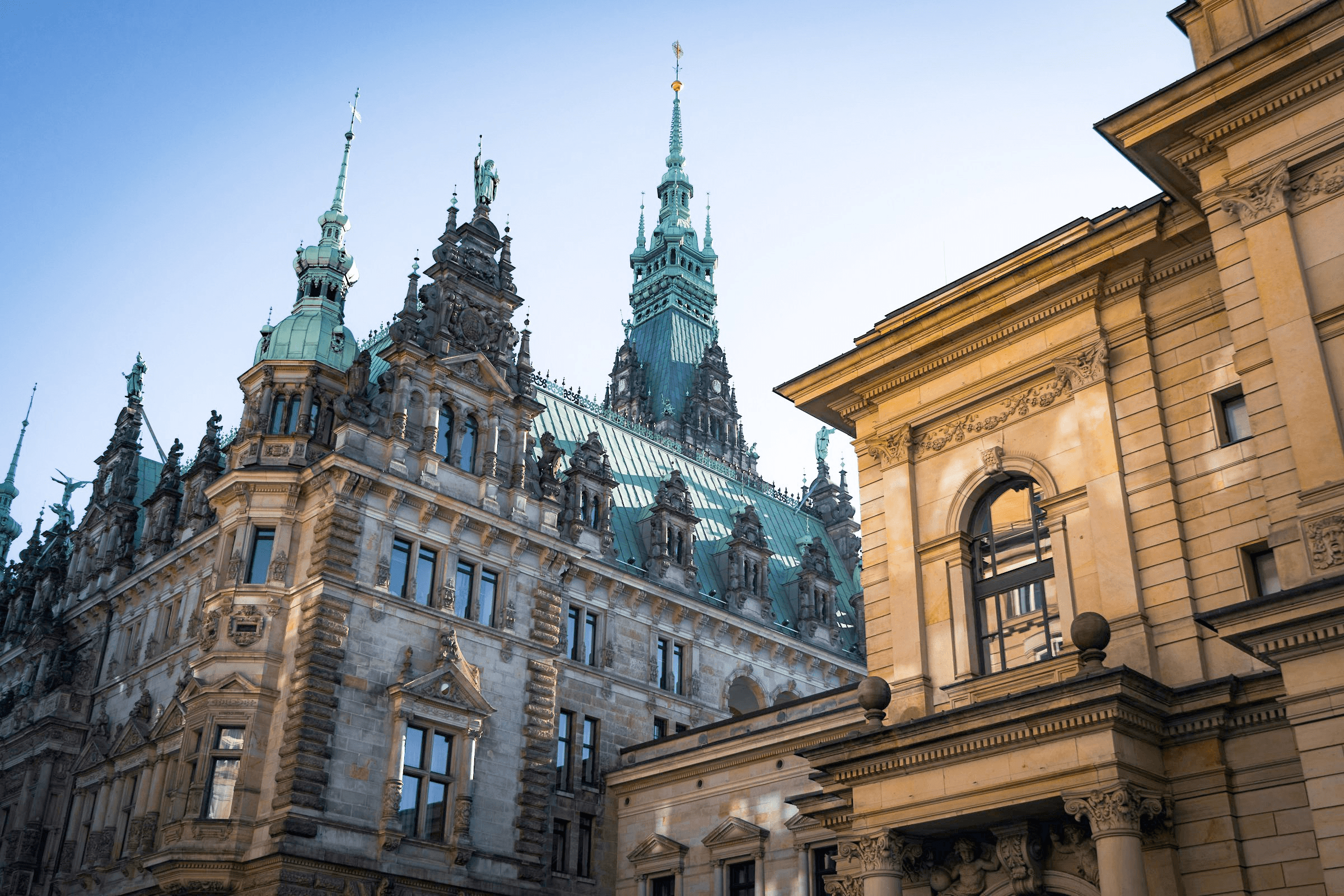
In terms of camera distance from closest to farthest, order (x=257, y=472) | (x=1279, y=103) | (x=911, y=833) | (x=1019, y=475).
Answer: (x=1279, y=103) < (x=911, y=833) < (x=1019, y=475) < (x=257, y=472)

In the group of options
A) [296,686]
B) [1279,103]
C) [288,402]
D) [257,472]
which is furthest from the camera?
[288,402]

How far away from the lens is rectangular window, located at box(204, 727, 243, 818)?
34.6 m

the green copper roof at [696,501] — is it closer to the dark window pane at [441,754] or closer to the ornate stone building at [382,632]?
the ornate stone building at [382,632]

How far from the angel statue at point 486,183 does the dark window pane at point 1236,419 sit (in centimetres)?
3246

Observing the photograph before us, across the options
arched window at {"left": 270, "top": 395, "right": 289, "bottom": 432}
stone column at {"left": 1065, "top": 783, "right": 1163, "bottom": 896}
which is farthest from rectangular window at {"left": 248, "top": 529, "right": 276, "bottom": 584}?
stone column at {"left": 1065, "top": 783, "right": 1163, "bottom": 896}

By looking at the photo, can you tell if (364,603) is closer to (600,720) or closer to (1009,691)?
(600,720)

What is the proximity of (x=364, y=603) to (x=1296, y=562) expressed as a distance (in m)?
27.2

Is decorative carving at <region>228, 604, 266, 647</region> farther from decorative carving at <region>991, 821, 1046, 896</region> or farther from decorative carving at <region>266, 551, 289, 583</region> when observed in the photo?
decorative carving at <region>991, 821, 1046, 896</region>

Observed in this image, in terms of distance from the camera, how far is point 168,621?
143 feet

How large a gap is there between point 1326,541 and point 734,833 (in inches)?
899

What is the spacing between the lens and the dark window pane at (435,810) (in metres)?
36.2

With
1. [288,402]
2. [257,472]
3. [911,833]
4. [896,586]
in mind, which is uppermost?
[288,402]

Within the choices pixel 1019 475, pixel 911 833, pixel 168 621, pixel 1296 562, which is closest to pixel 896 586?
pixel 1019 475

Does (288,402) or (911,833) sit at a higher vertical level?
(288,402)
